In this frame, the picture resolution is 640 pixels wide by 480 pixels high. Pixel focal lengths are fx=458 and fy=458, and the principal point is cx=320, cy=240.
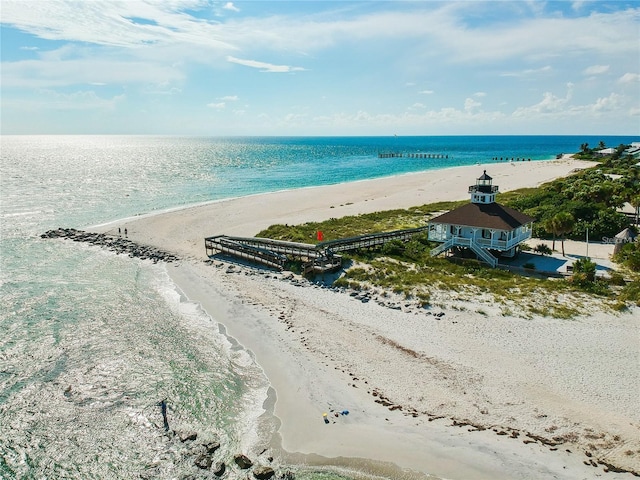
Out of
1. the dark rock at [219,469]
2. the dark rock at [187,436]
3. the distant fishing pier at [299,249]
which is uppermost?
the distant fishing pier at [299,249]

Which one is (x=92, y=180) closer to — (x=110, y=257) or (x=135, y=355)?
(x=110, y=257)

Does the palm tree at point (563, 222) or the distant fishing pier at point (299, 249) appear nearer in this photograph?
the distant fishing pier at point (299, 249)

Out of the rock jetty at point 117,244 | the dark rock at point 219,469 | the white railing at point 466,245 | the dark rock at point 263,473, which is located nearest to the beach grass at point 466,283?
the white railing at point 466,245

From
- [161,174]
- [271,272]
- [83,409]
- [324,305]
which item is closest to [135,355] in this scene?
[83,409]

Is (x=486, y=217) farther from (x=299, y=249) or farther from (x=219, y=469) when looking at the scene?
(x=219, y=469)

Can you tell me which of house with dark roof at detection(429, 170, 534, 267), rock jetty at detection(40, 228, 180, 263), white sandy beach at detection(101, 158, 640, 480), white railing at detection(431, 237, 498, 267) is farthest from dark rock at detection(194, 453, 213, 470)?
rock jetty at detection(40, 228, 180, 263)

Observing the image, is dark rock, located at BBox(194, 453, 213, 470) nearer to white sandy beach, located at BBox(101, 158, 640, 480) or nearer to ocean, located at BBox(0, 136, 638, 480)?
ocean, located at BBox(0, 136, 638, 480)

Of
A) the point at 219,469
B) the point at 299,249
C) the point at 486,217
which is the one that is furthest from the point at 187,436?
the point at 486,217

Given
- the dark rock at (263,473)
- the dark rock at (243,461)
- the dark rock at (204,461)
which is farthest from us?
the dark rock at (204,461)

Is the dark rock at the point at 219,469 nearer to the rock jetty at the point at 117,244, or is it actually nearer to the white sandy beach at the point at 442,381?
the white sandy beach at the point at 442,381
